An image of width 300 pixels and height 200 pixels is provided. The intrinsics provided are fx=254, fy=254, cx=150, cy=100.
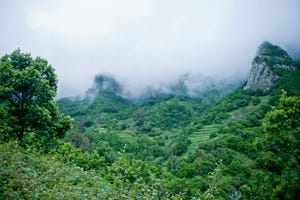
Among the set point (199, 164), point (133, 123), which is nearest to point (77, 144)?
point (199, 164)

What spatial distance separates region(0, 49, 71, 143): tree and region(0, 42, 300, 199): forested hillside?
3.0 inches

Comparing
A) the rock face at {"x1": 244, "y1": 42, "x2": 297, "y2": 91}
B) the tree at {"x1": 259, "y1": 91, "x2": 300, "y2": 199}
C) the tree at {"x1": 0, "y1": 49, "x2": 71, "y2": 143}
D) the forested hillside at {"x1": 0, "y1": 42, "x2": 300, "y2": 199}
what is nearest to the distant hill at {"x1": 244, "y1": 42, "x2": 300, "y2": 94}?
the rock face at {"x1": 244, "y1": 42, "x2": 297, "y2": 91}

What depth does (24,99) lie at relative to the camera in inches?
784

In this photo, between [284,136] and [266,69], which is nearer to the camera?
[284,136]

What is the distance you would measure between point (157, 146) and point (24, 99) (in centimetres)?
10007

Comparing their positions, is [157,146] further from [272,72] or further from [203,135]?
[272,72]

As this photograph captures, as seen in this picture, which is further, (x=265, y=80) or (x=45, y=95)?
(x=265, y=80)

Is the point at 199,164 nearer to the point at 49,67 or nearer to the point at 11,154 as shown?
the point at 49,67

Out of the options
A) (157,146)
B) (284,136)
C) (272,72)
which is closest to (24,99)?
(284,136)

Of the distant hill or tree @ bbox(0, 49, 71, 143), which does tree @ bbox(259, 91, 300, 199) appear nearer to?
tree @ bbox(0, 49, 71, 143)

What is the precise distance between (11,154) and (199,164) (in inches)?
2690

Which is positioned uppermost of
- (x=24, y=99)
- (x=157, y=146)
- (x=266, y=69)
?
(x=266, y=69)

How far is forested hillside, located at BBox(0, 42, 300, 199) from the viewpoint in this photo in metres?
8.39

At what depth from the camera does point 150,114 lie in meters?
168
